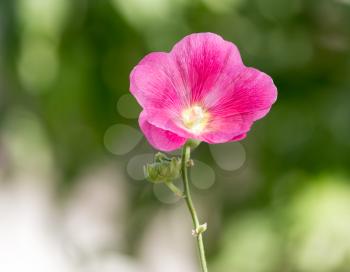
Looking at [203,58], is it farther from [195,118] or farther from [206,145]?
[206,145]

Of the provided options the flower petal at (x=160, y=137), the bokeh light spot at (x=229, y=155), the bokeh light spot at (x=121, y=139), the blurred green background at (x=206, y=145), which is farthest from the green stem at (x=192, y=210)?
the bokeh light spot at (x=229, y=155)

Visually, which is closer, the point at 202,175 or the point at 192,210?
the point at 192,210

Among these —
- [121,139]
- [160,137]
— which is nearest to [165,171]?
[160,137]

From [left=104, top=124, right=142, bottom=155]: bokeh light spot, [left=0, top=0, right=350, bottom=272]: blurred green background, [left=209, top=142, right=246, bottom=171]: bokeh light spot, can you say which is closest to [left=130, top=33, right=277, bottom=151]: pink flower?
[left=0, top=0, right=350, bottom=272]: blurred green background

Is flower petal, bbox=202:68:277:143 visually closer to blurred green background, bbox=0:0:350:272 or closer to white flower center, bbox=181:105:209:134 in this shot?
white flower center, bbox=181:105:209:134

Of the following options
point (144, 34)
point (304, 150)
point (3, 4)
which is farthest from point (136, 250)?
point (3, 4)

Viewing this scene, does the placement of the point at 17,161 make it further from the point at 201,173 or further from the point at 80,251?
the point at 201,173
